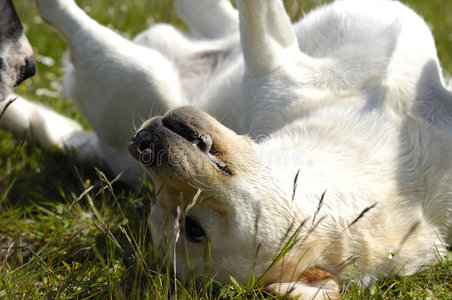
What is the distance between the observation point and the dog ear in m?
1.99

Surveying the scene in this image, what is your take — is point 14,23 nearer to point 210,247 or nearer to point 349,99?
point 210,247

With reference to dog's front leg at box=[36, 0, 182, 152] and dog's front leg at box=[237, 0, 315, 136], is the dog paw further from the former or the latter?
dog's front leg at box=[237, 0, 315, 136]

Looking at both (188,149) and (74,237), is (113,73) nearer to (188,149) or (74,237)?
(74,237)

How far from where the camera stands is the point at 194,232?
2184 mm

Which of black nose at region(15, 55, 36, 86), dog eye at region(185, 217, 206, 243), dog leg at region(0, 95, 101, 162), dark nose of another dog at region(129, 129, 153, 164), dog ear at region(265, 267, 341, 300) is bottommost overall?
dog leg at region(0, 95, 101, 162)

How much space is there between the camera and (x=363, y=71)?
277cm

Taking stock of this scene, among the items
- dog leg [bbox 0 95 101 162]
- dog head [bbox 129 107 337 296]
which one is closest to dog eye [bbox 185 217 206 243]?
dog head [bbox 129 107 337 296]

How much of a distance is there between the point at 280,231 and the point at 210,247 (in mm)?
258

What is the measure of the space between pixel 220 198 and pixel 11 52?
109 centimetres

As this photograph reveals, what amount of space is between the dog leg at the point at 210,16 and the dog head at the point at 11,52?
179 centimetres

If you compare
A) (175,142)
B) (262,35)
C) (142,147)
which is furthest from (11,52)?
(262,35)

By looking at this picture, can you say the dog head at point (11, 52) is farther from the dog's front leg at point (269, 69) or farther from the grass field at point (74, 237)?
the dog's front leg at point (269, 69)

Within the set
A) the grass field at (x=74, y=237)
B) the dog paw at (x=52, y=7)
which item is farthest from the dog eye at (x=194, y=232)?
the dog paw at (x=52, y=7)

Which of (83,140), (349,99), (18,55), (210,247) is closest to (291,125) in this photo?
(349,99)
